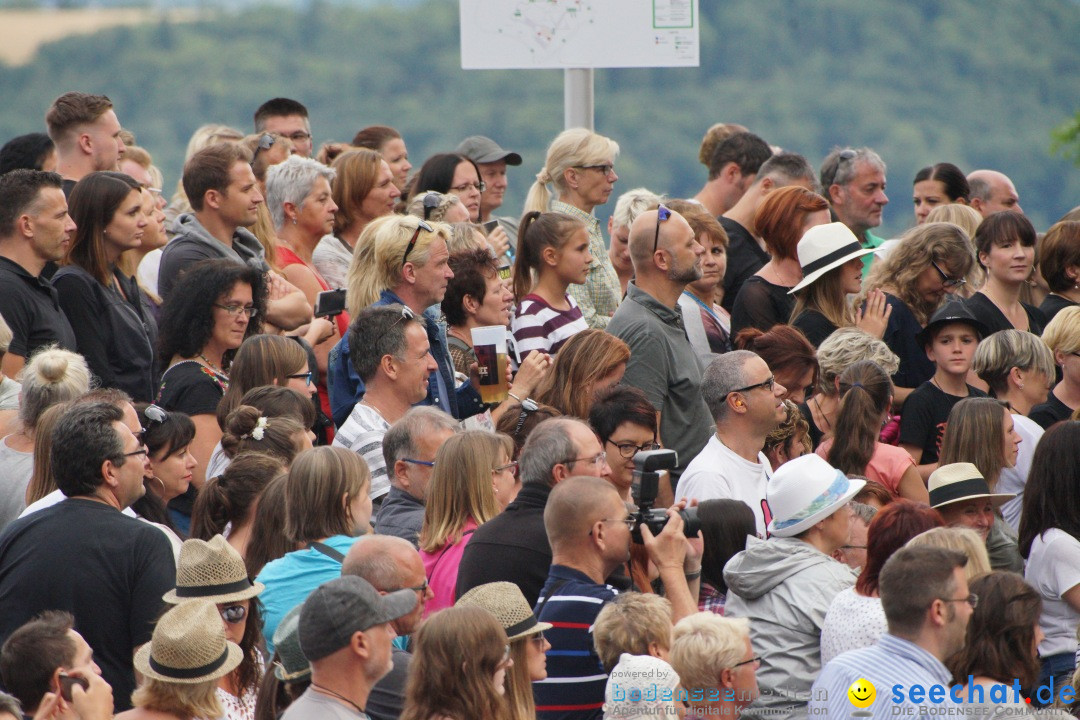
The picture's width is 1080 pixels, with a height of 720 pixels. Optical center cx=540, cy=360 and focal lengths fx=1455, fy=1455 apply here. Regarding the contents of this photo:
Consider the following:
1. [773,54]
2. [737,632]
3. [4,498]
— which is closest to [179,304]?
[4,498]

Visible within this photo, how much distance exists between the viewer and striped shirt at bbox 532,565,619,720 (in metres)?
4.28

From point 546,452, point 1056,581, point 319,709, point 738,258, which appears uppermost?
point 738,258

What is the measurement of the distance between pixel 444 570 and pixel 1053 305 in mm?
4708

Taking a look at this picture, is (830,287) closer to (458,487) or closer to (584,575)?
(458,487)

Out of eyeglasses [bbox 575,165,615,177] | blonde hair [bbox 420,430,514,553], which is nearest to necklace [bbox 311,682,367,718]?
blonde hair [bbox 420,430,514,553]

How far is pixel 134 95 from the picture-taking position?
49969mm

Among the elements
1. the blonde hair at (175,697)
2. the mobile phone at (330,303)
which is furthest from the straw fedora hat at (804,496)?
the mobile phone at (330,303)

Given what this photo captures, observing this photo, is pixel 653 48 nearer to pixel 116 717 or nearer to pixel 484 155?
pixel 484 155

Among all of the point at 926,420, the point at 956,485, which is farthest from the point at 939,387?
the point at 956,485

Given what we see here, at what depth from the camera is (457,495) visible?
16.3ft

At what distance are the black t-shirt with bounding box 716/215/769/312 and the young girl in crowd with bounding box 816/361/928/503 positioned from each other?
72.6 inches

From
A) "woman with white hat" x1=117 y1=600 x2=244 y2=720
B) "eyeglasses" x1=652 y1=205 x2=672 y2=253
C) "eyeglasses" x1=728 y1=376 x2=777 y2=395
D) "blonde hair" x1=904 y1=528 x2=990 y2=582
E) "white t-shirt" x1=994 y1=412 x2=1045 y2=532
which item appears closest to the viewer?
"woman with white hat" x1=117 y1=600 x2=244 y2=720

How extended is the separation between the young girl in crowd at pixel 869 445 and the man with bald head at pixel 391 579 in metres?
2.47

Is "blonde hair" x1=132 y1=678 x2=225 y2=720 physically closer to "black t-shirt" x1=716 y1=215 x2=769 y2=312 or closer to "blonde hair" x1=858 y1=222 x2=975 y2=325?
"blonde hair" x1=858 y1=222 x2=975 y2=325
